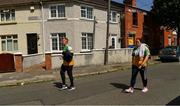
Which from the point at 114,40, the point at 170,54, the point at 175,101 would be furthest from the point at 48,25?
the point at 175,101

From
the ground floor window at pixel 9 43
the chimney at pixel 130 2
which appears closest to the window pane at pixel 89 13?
the ground floor window at pixel 9 43

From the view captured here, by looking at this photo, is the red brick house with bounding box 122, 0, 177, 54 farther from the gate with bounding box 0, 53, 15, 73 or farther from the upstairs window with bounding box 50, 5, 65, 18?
the gate with bounding box 0, 53, 15, 73

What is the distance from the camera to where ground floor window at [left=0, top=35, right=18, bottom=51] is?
31.5 meters

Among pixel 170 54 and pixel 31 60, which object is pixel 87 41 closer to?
pixel 170 54

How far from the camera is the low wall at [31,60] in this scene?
2377cm

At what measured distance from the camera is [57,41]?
30.0 m

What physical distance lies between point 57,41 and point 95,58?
5284 mm

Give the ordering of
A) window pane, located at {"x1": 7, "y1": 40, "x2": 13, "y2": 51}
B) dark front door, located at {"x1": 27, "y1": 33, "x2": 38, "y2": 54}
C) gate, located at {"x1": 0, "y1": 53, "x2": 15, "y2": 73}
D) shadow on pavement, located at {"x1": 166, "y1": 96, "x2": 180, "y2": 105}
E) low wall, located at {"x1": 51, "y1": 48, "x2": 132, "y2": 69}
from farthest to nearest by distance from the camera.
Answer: window pane, located at {"x1": 7, "y1": 40, "x2": 13, "y2": 51} → dark front door, located at {"x1": 27, "y1": 33, "x2": 38, "y2": 54} → low wall, located at {"x1": 51, "y1": 48, "x2": 132, "y2": 69} → gate, located at {"x1": 0, "y1": 53, "x2": 15, "y2": 73} → shadow on pavement, located at {"x1": 166, "y1": 96, "x2": 180, "y2": 105}

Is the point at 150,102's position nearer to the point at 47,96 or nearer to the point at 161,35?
the point at 47,96

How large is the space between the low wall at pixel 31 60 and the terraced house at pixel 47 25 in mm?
2588

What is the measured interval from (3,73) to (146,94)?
40.5 ft

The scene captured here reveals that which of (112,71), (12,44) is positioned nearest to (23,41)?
(12,44)

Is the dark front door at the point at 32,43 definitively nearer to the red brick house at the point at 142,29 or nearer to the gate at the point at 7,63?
the gate at the point at 7,63

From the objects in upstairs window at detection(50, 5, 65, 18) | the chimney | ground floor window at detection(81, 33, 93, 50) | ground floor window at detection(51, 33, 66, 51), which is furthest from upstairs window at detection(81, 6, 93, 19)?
the chimney
